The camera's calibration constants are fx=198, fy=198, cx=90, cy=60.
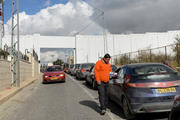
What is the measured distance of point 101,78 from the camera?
6.11m

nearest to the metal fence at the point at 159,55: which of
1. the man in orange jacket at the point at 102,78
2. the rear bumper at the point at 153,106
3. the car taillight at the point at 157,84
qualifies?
the man in orange jacket at the point at 102,78

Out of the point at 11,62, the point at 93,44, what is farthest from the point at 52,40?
the point at 11,62

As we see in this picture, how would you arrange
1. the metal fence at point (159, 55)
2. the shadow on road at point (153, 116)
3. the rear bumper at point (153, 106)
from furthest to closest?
the metal fence at point (159, 55)
the shadow on road at point (153, 116)
the rear bumper at point (153, 106)

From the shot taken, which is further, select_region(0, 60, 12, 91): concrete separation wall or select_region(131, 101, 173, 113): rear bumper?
select_region(0, 60, 12, 91): concrete separation wall

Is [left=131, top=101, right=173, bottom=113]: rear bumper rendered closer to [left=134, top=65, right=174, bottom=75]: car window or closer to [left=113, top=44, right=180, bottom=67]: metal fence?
[left=134, top=65, right=174, bottom=75]: car window

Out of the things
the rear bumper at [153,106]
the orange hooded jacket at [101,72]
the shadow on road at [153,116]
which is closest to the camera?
the rear bumper at [153,106]

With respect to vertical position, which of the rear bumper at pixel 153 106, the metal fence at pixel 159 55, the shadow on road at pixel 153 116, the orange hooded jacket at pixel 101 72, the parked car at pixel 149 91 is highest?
the metal fence at pixel 159 55

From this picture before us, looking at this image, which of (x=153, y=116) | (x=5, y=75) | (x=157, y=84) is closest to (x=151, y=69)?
(x=157, y=84)

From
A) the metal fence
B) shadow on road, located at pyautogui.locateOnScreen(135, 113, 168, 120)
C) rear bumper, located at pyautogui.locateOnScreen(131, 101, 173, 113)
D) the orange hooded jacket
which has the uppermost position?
the metal fence

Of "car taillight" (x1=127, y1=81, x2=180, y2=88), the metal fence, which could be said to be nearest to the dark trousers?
"car taillight" (x1=127, y1=81, x2=180, y2=88)

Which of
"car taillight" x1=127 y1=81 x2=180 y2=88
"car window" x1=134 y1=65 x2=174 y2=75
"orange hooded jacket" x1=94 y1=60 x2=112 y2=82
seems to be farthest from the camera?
"orange hooded jacket" x1=94 y1=60 x2=112 y2=82

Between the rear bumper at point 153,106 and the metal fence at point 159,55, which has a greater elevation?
the metal fence at point 159,55

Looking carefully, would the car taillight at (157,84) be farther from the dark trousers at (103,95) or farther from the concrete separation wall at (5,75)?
the concrete separation wall at (5,75)

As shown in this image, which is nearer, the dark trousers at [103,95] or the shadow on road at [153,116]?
the shadow on road at [153,116]
